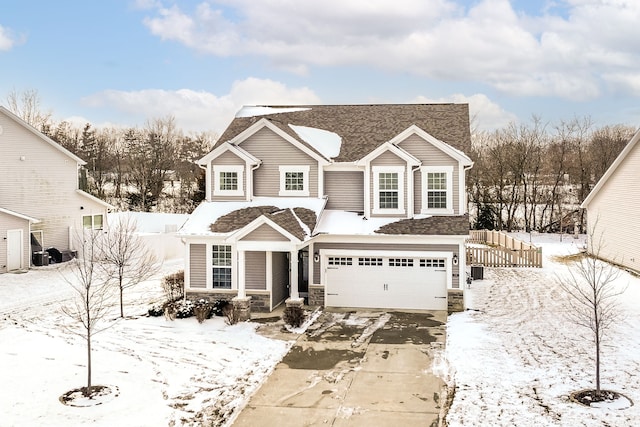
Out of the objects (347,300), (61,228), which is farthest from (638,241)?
(61,228)

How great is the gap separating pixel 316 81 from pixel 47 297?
1710 centimetres

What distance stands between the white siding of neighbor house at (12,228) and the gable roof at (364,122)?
12526 millimetres

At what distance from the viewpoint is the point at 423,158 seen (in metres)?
20.7

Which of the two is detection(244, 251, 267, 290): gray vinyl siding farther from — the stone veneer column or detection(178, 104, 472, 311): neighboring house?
the stone veneer column

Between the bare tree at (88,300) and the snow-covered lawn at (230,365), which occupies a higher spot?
the bare tree at (88,300)

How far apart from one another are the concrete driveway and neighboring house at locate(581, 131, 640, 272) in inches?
515

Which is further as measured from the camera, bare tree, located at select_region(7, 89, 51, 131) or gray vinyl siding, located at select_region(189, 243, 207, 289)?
bare tree, located at select_region(7, 89, 51, 131)

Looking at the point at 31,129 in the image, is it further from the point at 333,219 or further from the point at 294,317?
the point at 294,317

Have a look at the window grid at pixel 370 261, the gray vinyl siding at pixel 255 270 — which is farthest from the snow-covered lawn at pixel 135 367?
the window grid at pixel 370 261

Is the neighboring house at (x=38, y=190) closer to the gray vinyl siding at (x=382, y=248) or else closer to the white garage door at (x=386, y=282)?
the gray vinyl siding at (x=382, y=248)

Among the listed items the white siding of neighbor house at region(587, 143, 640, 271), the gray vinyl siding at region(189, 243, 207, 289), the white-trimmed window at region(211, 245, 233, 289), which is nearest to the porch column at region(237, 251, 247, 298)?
the white-trimmed window at region(211, 245, 233, 289)

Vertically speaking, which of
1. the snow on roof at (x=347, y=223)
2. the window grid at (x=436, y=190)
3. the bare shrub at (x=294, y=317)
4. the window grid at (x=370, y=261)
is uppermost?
the window grid at (x=436, y=190)

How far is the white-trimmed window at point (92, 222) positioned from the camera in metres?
32.9

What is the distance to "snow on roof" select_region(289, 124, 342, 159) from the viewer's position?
2165 centimetres
